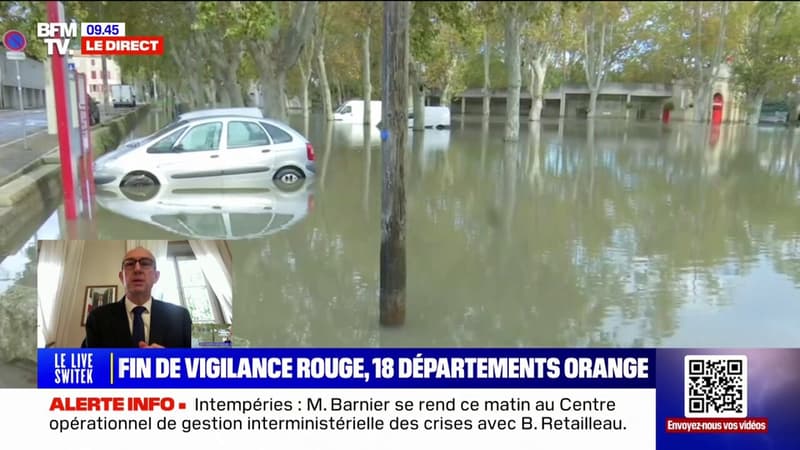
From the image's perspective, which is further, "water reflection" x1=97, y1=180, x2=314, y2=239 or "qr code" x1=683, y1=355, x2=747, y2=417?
"water reflection" x1=97, y1=180, x2=314, y2=239

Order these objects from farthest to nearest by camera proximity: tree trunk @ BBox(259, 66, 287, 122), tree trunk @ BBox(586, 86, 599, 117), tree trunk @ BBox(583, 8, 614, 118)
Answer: tree trunk @ BBox(586, 86, 599, 117) → tree trunk @ BBox(259, 66, 287, 122) → tree trunk @ BBox(583, 8, 614, 118)

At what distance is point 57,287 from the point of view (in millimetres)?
3561

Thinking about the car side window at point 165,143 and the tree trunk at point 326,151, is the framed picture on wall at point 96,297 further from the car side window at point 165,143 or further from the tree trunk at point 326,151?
the tree trunk at point 326,151

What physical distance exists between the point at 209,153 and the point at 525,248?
368 centimetres

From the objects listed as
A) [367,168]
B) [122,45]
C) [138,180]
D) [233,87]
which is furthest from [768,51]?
[138,180]

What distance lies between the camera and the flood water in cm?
461

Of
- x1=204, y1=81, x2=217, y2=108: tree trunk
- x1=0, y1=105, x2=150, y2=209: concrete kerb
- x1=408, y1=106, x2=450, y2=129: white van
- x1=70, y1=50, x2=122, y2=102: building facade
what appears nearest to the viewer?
x1=70, y1=50, x2=122, y2=102: building facade

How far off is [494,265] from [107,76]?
12.6 ft

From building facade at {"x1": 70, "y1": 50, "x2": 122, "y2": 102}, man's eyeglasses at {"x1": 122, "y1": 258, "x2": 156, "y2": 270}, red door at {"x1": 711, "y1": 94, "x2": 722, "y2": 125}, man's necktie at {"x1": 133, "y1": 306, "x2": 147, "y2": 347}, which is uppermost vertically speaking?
building facade at {"x1": 70, "y1": 50, "x2": 122, "y2": 102}

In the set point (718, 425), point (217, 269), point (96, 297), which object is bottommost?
point (718, 425)

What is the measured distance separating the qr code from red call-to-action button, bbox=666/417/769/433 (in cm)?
4

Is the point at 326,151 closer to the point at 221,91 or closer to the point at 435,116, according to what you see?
the point at 221,91

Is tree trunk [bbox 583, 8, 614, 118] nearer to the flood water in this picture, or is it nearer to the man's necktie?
the flood water

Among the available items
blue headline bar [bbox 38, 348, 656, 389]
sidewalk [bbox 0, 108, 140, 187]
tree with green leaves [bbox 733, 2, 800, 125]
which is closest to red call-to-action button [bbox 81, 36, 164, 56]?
blue headline bar [bbox 38, 348, 656, 389]
